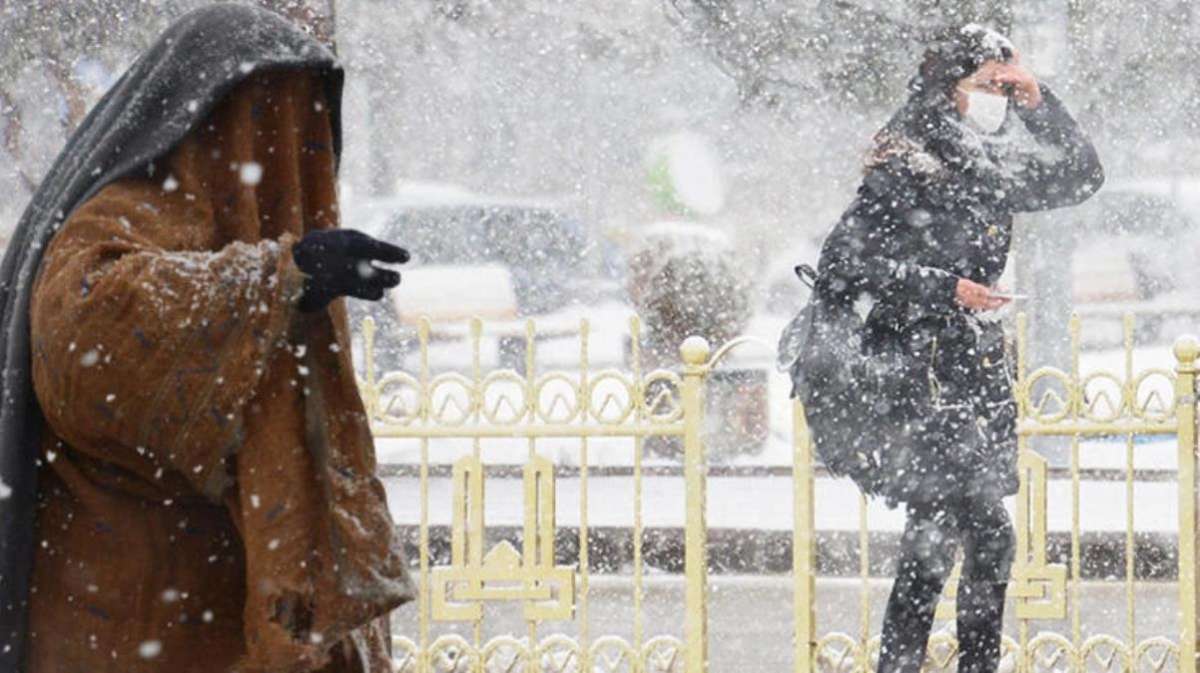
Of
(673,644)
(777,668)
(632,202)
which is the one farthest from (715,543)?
(632,202)

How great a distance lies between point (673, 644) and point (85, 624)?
3363mm

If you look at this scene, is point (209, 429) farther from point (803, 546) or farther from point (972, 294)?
point (803, 546)

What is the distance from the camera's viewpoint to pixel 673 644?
5805mm

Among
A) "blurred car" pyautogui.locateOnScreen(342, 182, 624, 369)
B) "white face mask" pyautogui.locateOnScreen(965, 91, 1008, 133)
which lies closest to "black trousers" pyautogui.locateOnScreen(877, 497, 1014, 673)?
"white face mask" pyautogui.locateOnScreen(965, 91, 1008, 133)

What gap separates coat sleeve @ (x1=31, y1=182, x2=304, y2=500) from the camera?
7.82ft

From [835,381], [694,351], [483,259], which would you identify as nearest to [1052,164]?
[835,381]

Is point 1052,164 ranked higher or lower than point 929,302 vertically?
higher

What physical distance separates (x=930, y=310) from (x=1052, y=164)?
0.56 meters

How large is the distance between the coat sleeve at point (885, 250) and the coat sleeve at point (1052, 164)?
275 mm

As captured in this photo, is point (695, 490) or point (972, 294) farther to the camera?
point (695, 490)

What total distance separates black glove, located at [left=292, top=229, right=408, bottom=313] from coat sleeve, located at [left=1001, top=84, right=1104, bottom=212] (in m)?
3.24

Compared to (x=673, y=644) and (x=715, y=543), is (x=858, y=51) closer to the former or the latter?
(x=715, y=543)

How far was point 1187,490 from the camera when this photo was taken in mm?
5484

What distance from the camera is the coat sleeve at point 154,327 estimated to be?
2.38m
